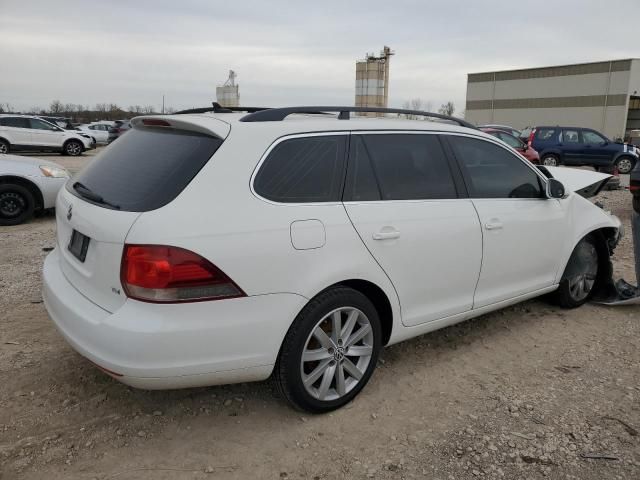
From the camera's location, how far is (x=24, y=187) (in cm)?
740

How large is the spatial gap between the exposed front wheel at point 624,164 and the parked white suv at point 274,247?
18.0m

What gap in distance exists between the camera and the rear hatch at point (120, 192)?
2.40 metres

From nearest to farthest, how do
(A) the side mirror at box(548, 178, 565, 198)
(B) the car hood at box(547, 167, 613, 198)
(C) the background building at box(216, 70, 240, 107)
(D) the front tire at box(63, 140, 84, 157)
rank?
1. (A) the side mirror at box(548, 178, 565, 198)
2. (B) the car hood at box(547, 167, 613, 198)
3. (D) the front tire at box(63, 140, 84, 157)
4. (C) the background building at box(216, 70, 240, 107)

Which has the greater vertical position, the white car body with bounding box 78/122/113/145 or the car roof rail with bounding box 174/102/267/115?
the car roof rail with bounding box 174/102/267/115

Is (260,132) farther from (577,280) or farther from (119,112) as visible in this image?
(119,112)

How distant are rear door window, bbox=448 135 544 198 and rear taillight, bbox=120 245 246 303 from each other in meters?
1.98

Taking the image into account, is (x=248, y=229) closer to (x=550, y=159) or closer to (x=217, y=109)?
(x=217, y=109)

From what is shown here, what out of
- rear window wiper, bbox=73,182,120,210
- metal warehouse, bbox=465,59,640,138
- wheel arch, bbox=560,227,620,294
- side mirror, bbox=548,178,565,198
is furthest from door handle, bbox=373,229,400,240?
metal warehouse, bbox=465,59,640,138

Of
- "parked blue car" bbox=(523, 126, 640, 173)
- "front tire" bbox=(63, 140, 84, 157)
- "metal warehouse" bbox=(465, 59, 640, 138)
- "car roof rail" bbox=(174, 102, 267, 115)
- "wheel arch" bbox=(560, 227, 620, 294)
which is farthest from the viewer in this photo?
"metal warehouse" bbox=(465, 59, 640, 138)

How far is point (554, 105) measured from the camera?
5197 centimetres

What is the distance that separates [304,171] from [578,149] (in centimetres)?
1851

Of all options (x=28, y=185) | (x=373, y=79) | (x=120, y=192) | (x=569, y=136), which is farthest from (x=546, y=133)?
(x=120, y=192)

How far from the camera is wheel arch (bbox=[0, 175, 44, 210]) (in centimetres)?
726

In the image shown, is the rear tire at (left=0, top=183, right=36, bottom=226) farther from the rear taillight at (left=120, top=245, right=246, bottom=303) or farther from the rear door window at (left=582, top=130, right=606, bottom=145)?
the rear door window at (left=582, top=130, right=606, bottom=145)
